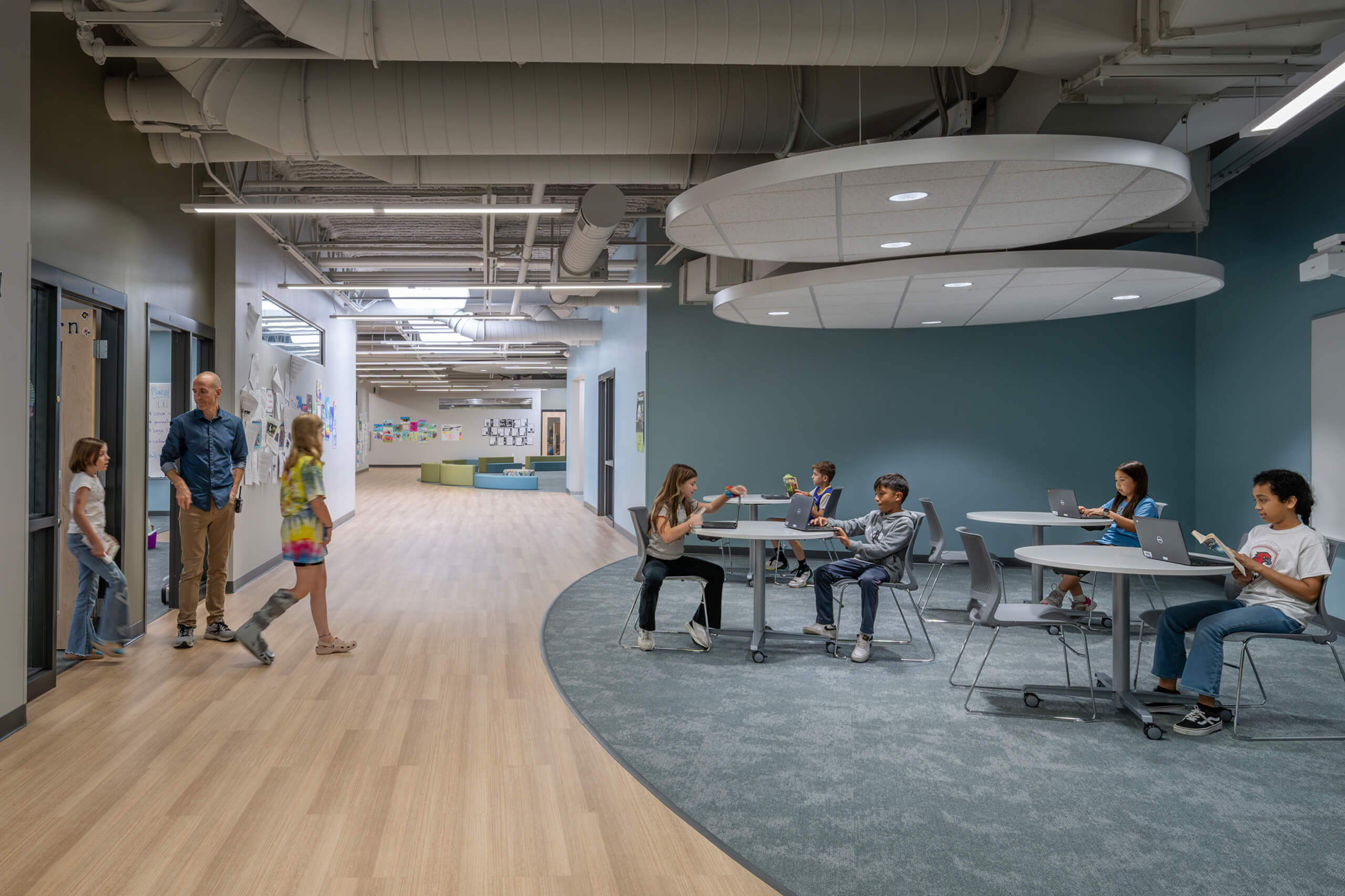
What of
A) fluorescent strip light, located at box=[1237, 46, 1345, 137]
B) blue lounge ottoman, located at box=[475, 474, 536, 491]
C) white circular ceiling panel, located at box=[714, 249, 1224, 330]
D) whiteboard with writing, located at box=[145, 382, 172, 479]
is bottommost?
blue lounge ottoman, located at box=[475, 474, 536, 491]

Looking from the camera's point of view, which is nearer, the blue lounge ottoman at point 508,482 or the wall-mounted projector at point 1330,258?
the wall-mounted projector at point 1330,258

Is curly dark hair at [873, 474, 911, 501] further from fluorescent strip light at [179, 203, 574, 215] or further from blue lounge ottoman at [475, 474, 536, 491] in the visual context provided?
blue lounge ottoman at [475, 474, 536, 491]

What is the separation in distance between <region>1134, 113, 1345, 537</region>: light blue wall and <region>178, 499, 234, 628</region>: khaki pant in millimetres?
7987

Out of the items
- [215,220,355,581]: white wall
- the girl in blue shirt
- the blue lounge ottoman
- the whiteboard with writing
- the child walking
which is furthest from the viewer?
the blue lounge ottoman

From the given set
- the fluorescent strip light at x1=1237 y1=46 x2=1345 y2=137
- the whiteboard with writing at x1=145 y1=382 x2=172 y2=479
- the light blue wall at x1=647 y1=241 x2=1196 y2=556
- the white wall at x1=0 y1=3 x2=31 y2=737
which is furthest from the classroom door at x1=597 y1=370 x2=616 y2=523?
the fluorescent strip light at x1=1237 y1=46 x2=1345 y2=137

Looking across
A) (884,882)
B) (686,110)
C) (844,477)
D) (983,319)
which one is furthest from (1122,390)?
(884,882)

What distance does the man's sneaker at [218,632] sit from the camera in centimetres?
539

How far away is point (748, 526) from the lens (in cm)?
552

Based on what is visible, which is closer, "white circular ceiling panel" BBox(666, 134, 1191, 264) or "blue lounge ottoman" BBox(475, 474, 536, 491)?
"white circular ceiling panel" BBox(666, 134, 1191, 264)

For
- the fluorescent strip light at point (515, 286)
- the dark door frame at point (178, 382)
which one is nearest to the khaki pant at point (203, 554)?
the dark door frame at point (178, 382)

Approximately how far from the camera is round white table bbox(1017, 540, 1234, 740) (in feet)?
12.6

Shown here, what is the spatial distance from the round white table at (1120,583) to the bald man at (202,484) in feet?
15.5

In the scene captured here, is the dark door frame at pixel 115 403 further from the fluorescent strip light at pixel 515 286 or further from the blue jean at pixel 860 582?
the blue jean at pixel 860 582

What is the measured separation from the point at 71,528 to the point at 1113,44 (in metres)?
5.86
